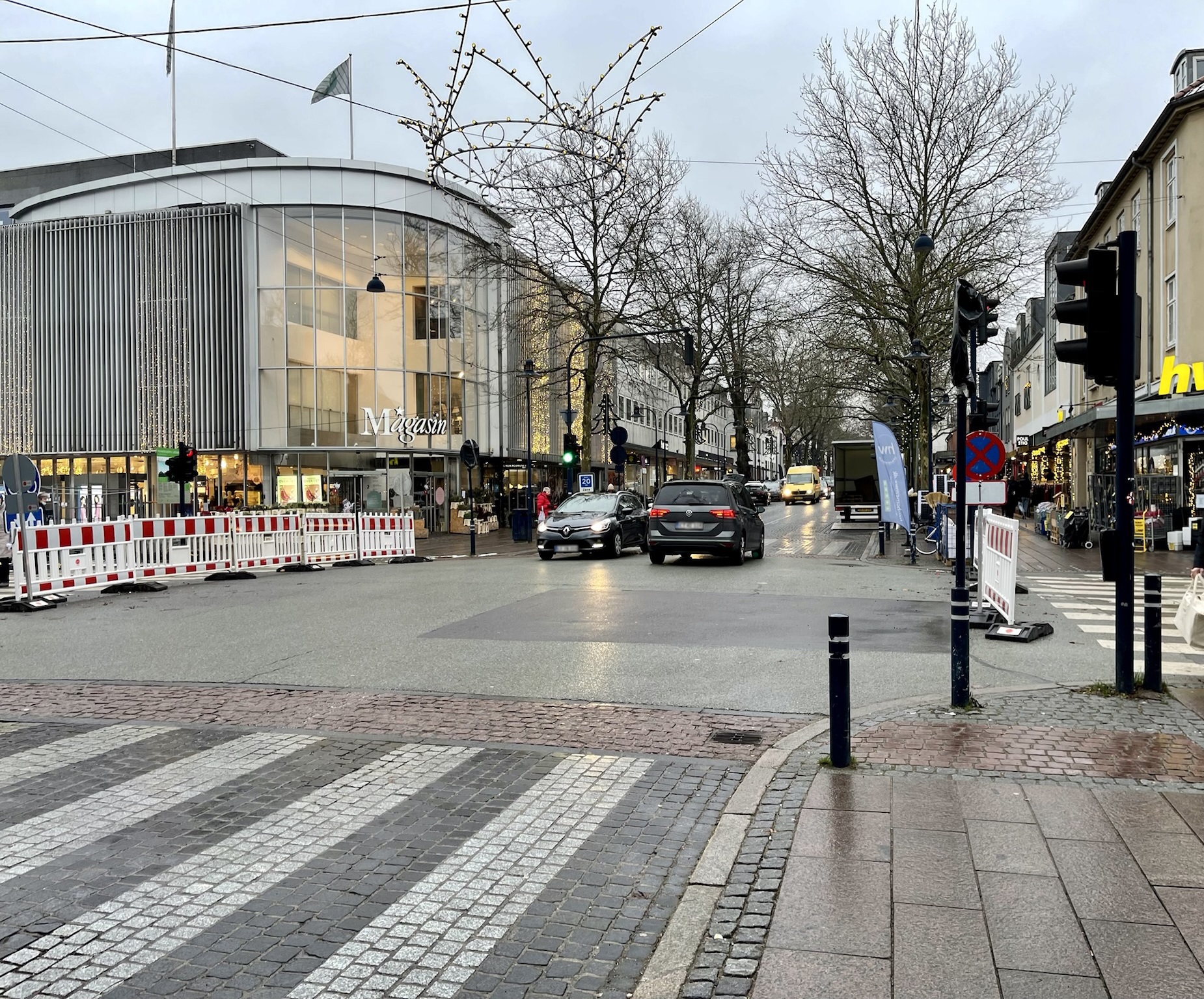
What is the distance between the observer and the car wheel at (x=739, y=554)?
2009 cm

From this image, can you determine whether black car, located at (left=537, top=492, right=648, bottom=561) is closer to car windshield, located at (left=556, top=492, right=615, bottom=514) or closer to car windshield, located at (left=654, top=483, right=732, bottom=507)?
car windshield, located at (left=556, top=492, right=615, bottom=514)

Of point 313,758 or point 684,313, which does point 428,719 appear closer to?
point 313,758

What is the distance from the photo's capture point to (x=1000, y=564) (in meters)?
10.8

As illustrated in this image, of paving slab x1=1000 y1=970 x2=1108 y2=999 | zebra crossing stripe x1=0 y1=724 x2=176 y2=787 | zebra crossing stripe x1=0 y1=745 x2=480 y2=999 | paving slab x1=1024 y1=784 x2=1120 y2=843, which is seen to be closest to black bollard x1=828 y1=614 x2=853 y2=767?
paving slab x1=1024 y1=784 x2=1120 y2=843

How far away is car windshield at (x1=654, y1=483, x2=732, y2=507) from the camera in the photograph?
20.2 meters

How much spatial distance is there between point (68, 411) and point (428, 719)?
38.4 m

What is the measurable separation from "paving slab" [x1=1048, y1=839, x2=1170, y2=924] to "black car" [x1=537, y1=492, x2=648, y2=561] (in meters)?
18.1

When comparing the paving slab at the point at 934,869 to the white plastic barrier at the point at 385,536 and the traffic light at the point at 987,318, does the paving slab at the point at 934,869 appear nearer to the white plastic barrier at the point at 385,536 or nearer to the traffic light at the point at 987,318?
the traffic light at the point at 987,318

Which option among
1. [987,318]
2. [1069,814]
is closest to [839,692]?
[1069,814]

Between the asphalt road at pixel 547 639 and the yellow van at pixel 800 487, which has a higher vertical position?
the yellow van at pixel 800 487

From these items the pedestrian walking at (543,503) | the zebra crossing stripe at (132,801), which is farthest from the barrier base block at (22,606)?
the pedestrian walking at (543,503)

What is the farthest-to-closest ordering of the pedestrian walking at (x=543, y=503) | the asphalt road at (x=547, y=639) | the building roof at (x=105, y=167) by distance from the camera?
the building roof at (x=105, y=167), the pedestrian walking at (x=543, y=503), the asphalt road at (x=547, y=639)

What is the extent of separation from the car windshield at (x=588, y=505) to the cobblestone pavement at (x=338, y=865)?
16814 millimetres

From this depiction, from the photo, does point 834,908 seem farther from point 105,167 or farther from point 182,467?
point 105,167
